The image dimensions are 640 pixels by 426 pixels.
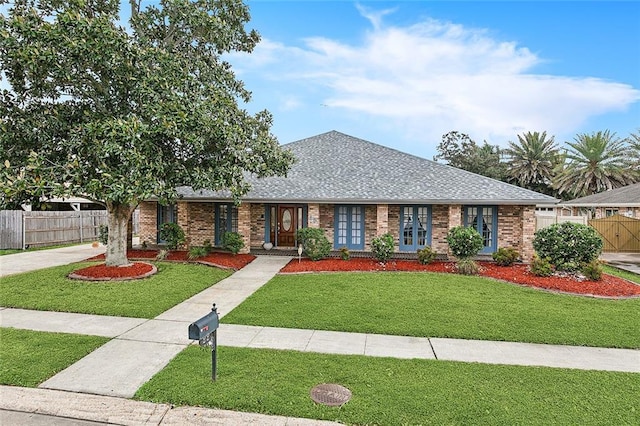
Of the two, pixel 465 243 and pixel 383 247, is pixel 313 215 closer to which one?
pixel 383 247

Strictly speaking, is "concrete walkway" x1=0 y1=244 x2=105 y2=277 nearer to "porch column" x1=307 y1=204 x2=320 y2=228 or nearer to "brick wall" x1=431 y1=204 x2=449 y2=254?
"porch column" x1=307 y1=204 x2=320 y2=228

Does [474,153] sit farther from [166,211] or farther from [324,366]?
[324,366]

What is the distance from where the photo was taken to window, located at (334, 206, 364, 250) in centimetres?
1521

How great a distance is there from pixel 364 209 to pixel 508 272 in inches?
226

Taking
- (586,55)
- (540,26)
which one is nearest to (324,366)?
(540,26)

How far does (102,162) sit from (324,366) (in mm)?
8038

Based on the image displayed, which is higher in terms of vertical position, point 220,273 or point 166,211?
point 166,211

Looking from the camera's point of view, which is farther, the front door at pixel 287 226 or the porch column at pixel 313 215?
the front door at pixel 287 226

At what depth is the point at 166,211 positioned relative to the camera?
16547 millimetres

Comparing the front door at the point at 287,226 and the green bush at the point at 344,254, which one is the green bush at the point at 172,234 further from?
the green bush at the point at 344,254

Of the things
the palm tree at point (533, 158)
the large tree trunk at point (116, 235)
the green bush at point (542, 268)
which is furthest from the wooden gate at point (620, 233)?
the large tree trunk at point (116, 235)

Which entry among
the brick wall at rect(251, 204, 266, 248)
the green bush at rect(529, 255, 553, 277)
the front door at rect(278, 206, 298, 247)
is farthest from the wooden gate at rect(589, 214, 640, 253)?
the brick wall at rect(251, 204, 266, 248)

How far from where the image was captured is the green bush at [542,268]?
11.2 meters

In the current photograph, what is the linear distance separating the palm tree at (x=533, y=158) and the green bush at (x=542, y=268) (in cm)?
2893
